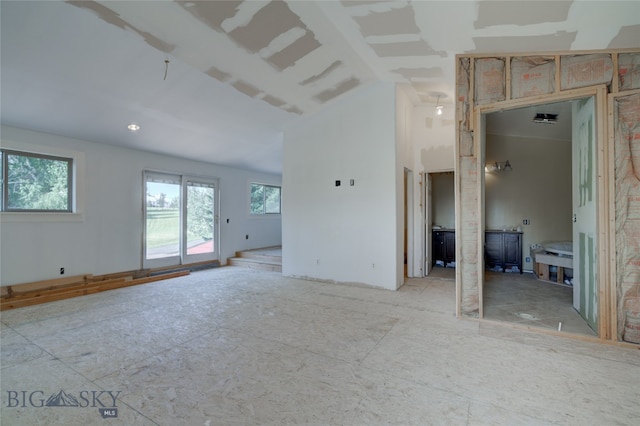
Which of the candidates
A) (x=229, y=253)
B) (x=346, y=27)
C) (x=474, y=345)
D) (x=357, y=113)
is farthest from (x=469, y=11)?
(x=229, y=253)

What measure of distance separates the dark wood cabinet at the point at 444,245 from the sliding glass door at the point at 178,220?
5.49 meters

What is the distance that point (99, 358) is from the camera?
8.89ft

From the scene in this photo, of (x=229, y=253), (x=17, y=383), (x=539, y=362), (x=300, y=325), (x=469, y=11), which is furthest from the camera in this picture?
(x=229, y=253)

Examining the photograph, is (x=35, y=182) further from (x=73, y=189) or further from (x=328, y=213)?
(x=328, y=213)

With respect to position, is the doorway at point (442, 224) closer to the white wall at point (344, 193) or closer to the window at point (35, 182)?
the white wall at point (344, 193)

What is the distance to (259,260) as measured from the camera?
762 cm

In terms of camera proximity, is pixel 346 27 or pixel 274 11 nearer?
pixel 274 11

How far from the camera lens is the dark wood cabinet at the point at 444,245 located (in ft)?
22.7

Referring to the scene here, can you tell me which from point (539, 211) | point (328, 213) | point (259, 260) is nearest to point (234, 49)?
point (328, 213)

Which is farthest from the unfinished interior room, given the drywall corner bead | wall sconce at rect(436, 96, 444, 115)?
wall sconce at rect(436, 96, 444, 115)

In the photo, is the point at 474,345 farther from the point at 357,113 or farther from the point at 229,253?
the point at 229,253

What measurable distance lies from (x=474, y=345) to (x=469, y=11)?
325cm

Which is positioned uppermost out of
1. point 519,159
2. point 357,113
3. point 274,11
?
point 274,11

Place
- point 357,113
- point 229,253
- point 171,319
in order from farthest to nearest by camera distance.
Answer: point 229,253
point 357,113
point 171,319
